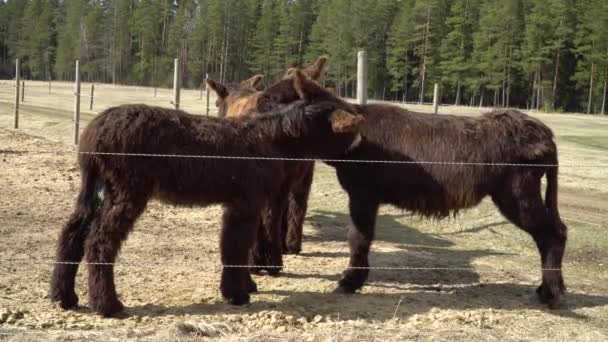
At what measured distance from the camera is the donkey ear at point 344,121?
5293 millimetres

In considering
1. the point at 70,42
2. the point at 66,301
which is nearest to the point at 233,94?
the point at 66,301

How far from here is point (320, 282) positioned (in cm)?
622

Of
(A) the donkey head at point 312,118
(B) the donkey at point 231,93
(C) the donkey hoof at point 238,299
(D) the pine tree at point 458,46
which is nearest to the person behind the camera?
(C) the donkey hoof at point 238,299

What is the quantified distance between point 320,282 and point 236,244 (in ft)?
4.58

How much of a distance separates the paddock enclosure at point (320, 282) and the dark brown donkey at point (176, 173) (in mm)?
368

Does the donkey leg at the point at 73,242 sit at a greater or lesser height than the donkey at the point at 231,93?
lesser

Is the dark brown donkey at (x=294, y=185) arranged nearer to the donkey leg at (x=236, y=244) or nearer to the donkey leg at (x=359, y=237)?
the donkey leg at (x=359, y=237)

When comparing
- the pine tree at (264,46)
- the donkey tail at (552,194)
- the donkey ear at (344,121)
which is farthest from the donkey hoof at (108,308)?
the pine tree at (264,46)

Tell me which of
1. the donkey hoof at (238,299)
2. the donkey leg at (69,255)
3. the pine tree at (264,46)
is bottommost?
the donkey hoof at (238,299)

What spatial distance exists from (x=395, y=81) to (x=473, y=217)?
155ft

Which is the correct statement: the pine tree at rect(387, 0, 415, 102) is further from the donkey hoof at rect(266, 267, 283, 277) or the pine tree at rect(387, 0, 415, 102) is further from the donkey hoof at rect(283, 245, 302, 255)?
the donkey hoof at rect(266, 267, 283, 277)

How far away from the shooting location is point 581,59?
51.3 m

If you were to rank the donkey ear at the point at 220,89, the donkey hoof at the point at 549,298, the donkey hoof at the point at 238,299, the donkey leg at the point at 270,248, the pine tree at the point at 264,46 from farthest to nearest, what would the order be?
the pine tree at the point at 264,46 → the donkey ear at the point at 220,89 → the donkey leg at the point at 270,248 → the donkey hoof at the point at 549,298 → the donkey hoof at the point at 238,299

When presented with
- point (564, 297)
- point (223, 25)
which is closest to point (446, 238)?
point (564, 297)
